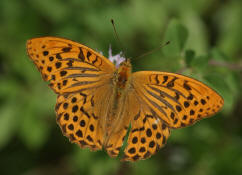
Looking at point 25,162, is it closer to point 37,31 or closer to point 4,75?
point 4,75

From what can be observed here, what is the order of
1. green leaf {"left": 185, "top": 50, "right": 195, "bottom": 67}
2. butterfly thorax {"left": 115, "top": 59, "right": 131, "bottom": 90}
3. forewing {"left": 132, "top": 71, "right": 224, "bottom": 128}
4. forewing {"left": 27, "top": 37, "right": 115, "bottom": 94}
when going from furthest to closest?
green leaf {"left": 185, "top": 50, "right": 195, "bottom": 67}, butterfly thorax {"left": 115, "top": 59, "right": 131, "bottom": 90}, forewing {"left": 27, "top": 37, "right": 115, "bottom": 94}, forewing {"left": 132, "top": 71, "right": 224, "bottom": 128}

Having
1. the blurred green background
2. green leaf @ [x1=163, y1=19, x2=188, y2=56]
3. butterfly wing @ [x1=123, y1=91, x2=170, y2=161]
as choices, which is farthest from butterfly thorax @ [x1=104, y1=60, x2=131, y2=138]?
the blurred green background

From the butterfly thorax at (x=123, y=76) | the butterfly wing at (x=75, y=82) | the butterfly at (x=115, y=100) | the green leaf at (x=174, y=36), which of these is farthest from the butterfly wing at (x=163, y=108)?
the green leaf at (x=174, y=36)

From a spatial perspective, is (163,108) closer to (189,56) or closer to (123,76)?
(123,76)

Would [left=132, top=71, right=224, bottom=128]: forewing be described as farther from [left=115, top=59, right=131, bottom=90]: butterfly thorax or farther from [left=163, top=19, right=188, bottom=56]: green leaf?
[left=163, top=19, right=188, bottom=56]: green leaf

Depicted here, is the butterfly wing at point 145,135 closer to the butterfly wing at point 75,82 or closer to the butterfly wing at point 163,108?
the butterfly wing at point 163,108
